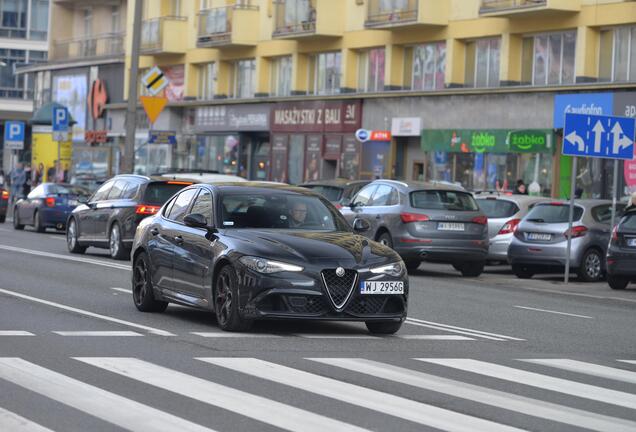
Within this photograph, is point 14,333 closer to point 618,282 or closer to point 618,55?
point 618,282

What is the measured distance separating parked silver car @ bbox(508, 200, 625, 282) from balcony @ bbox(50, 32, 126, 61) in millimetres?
40320

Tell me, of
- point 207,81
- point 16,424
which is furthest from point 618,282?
point 207,81

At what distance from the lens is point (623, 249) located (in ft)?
75.9

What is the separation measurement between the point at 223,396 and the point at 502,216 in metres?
19.5

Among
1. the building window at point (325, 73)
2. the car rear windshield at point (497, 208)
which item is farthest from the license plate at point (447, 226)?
the building window at point (325, 73)

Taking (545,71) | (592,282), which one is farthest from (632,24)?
(592,282)

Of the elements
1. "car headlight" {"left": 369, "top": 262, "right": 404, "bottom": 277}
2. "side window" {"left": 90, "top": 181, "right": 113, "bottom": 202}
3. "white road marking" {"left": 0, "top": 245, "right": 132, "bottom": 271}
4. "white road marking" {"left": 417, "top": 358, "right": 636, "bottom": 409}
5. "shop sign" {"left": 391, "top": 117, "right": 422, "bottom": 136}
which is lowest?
"white road marking" {"left": 0, "top": 245, "right": 132, "bottom": 271}

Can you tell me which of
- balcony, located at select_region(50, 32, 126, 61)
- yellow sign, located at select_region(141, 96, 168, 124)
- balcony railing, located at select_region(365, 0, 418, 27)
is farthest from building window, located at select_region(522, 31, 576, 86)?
balcony, located at select_region(50, 32, 126, 61)

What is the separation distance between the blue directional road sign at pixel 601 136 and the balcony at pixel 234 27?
2736 cm

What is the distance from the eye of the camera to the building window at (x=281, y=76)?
5028 cm

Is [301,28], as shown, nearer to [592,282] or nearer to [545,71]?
[545,71]

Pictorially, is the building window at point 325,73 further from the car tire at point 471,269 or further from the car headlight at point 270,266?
the car headlight at point 270,266

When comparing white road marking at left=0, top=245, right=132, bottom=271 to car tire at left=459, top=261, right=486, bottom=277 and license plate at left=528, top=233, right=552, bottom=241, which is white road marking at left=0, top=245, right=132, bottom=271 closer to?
car tire at left=459, top=261, right=486, bottom=277

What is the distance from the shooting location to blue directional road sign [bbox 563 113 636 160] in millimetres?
25422
